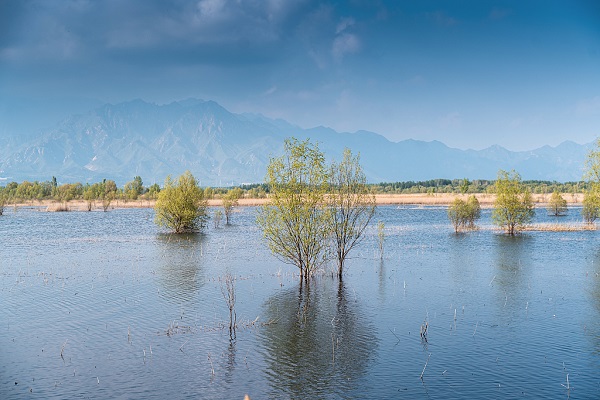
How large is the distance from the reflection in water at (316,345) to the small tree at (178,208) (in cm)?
4878

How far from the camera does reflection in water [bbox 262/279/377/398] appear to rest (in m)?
20.2

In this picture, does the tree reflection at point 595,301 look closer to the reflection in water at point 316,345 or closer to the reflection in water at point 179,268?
the reflection in water at point 316,345

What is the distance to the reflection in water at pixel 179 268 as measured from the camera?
36.5 m

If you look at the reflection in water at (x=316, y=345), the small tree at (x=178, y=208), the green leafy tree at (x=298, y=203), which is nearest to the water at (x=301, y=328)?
the reflection in water at (x=316, y=345)

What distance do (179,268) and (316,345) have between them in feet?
80.7

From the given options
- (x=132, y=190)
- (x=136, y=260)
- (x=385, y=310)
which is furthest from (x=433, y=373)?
(x=132, y=190)

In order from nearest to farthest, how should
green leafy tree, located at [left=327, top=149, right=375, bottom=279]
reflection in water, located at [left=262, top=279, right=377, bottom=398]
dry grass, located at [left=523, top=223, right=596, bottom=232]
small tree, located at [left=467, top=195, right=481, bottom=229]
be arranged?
reflection in water, located at [left=262, top=279, right=377, bottom=398] < green leafy tree, located at [left=327, top=149, right=375, bottom=279] < dry grass, located at [left=523, top=223, right=596, bottom=232] < small tree, located at [left=467, top=195, right=481, bottom=229]

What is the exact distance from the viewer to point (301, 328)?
2734cm

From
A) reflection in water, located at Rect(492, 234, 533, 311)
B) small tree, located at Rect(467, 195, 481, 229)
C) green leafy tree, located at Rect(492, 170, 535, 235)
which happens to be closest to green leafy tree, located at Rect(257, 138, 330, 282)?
reflection in water, located at Rect(492, 234, 533, 311)

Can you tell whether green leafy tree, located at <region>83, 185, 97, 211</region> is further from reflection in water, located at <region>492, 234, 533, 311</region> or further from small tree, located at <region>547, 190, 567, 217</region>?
small tree, located at <region>547, 190, 567, 217</region>

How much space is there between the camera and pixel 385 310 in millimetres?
30906

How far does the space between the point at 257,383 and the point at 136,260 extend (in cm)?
3369

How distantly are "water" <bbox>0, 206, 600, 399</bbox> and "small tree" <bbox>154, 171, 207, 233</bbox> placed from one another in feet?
94.1

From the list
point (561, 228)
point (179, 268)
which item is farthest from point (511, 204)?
point (179, 268)
